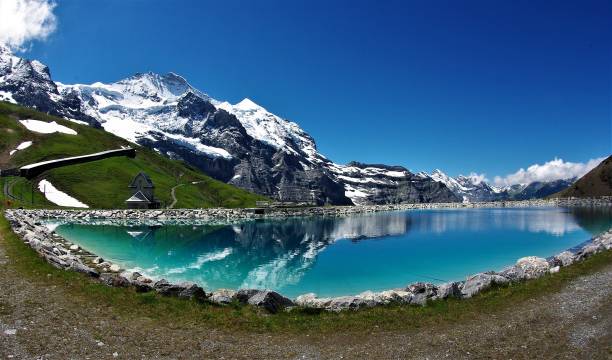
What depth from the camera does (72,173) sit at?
450ft

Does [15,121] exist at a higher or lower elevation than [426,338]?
higher

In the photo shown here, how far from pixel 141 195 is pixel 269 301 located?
4605 inches

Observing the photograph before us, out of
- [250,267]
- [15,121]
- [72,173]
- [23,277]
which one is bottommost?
[250,267]

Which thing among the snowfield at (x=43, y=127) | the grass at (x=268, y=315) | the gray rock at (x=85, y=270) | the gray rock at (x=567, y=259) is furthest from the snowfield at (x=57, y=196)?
the gray rock at (x=567, y=259)

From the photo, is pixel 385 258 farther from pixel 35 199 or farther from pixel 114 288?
pixel 35 199

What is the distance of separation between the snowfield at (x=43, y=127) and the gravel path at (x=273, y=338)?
190687 mm

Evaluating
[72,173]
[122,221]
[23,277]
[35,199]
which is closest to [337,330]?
[23,277]

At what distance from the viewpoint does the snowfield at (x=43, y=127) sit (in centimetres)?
18286

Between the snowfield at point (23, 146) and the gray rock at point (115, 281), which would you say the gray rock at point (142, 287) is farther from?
the snowfield at point (23, 146)

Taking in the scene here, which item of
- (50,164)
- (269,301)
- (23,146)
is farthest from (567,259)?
(23,146)

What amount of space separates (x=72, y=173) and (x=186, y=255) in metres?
101

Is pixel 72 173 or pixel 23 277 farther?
pixel 72 173

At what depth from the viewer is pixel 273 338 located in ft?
61.9

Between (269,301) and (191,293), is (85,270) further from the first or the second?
(269,301)
